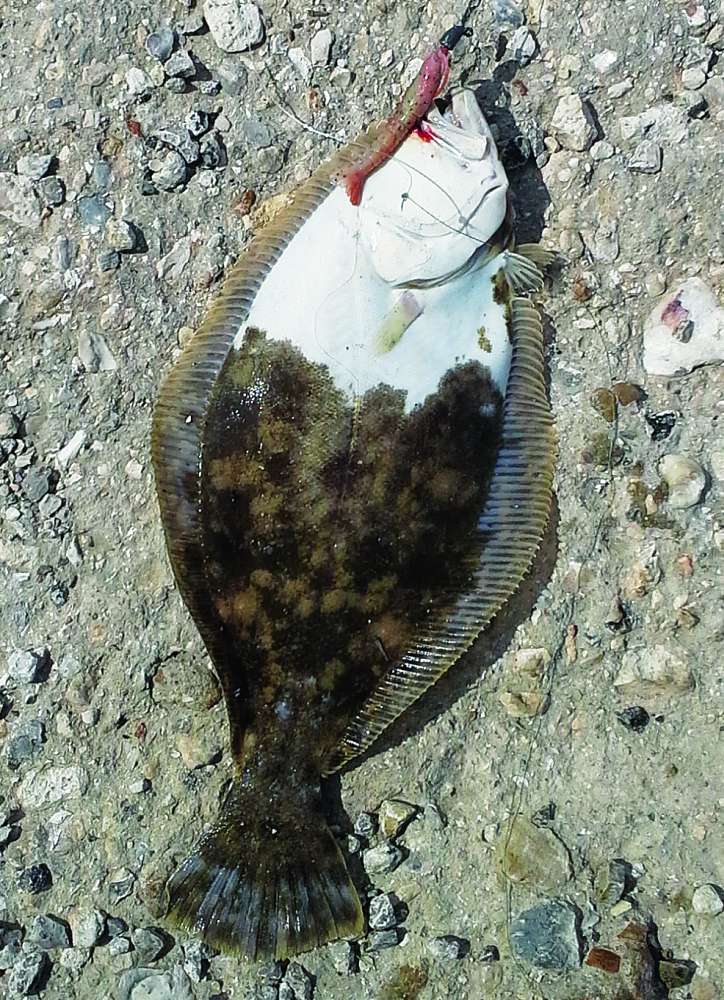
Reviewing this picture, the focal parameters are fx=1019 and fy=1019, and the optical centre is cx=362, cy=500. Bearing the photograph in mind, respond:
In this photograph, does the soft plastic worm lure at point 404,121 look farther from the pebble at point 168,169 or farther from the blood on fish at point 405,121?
the pebble at point 168,169

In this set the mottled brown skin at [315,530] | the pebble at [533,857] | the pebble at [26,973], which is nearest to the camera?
the mottled brown skin at [315,530]

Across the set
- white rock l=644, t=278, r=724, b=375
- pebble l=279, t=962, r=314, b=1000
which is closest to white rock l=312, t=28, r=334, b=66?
white rock l=644, t=278, r=724, b=375

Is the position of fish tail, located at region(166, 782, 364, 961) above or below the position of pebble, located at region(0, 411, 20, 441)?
below

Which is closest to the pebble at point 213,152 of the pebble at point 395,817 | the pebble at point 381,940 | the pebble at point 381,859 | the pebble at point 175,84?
the pebble at point 175,84

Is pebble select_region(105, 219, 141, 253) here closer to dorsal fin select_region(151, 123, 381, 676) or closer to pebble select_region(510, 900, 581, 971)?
dorsal fin select_region(151, 123, 381, 676)

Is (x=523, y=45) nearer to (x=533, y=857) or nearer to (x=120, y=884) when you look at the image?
(x=533, y=857)

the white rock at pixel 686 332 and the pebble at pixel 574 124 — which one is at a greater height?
the pebble at pixel 574 124

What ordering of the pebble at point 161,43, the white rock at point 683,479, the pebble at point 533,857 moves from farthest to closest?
the pebble at point 161,43, the white rock at point 683,479, the pebble at point 533,857

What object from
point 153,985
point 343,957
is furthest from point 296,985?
point 153,985
